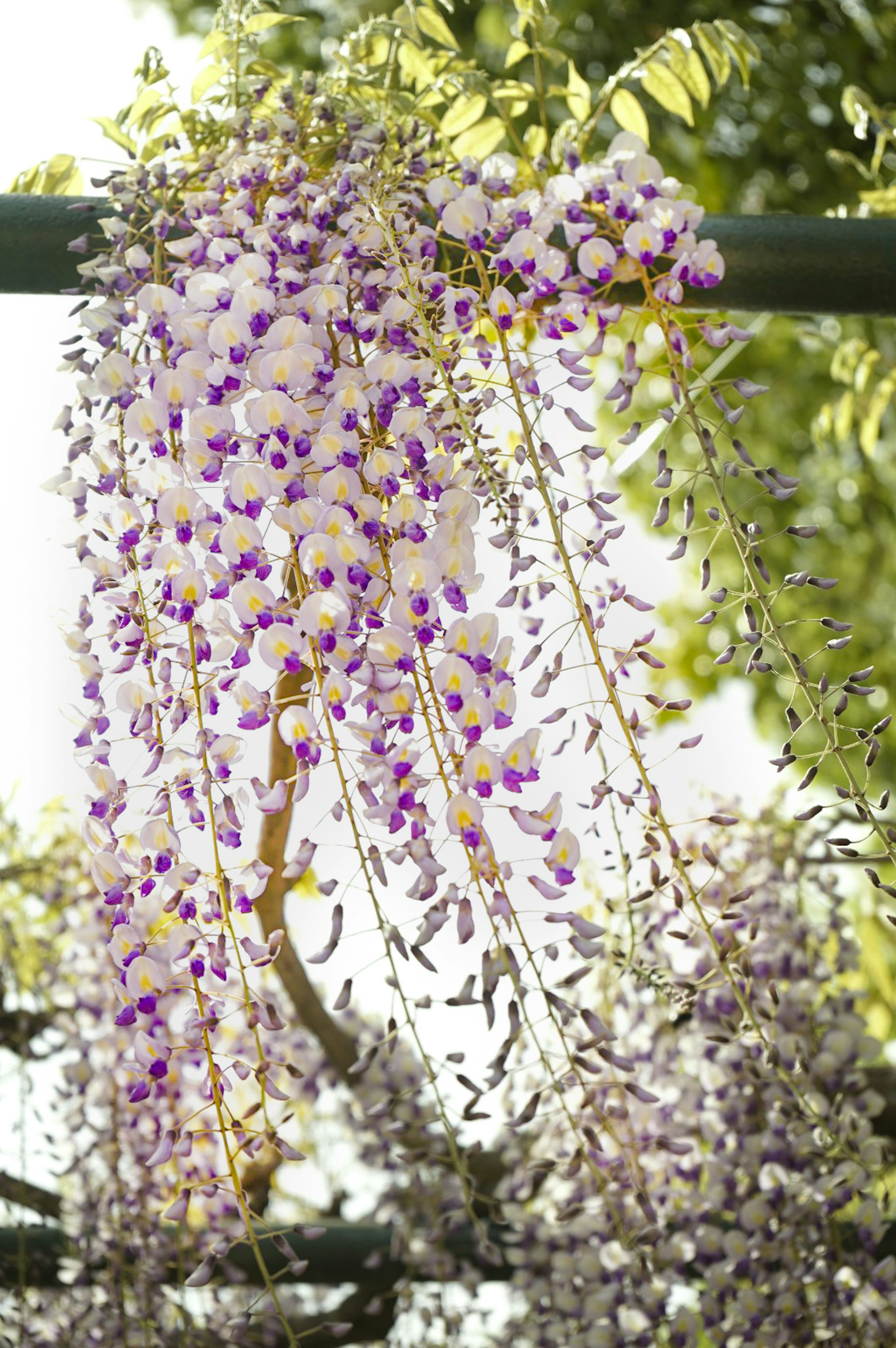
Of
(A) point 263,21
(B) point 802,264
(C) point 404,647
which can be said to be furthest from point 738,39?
(C) point 404,647

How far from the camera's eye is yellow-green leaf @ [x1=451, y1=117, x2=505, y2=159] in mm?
979

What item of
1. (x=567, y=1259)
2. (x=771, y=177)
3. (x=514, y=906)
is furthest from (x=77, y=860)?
(x=771, y=177)

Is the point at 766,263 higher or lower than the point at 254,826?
higher

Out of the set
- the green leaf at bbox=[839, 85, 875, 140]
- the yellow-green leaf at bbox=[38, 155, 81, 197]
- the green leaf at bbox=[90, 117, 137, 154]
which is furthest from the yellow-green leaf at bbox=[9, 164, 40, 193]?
the green leaf at bbox=[839, 85, 875, 140]

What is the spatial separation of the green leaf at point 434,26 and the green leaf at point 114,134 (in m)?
0.23

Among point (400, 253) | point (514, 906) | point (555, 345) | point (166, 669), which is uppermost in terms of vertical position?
point (555, 345)

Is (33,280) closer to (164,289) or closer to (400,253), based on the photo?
(164,289)

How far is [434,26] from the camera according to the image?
3.05 ft

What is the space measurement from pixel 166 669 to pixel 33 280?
15.2 inches

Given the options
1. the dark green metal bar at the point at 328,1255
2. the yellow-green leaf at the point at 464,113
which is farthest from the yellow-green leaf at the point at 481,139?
the dark green metal bar at the point at 328,1255

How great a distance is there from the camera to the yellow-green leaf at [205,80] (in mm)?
895

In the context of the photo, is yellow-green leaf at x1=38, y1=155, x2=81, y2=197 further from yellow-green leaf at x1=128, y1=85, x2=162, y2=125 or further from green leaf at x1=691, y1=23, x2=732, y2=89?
green leaf at x1=691, y1=23, x2=732, y2=89

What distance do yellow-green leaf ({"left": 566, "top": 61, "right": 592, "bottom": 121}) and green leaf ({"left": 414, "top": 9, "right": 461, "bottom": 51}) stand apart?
10cm

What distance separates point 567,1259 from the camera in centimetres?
116
